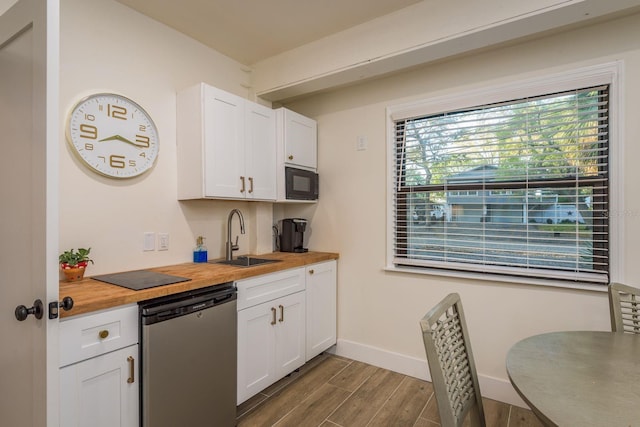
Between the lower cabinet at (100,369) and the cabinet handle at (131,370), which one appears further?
the cabinet handle at (131,370)

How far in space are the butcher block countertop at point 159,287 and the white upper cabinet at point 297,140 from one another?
901 mm

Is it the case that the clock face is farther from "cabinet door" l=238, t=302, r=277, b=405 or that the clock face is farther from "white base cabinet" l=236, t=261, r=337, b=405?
"cabinet door" l=238, t=302, r=277, b=405

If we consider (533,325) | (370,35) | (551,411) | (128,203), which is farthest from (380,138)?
(551,411)

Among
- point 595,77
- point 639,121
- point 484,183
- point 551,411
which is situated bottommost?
point 551,411

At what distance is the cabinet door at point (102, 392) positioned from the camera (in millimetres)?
1312

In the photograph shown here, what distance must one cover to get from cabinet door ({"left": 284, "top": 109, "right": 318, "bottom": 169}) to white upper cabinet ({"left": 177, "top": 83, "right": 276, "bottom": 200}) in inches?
10.0

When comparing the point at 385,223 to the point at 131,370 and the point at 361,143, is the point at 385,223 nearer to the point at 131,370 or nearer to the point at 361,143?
the point at 361,143

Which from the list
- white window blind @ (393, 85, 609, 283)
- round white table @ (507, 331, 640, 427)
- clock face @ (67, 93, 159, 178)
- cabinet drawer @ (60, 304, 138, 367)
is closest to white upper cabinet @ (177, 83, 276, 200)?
clock face @ (67, 93, 159, 178)

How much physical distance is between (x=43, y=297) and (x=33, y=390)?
0.38m

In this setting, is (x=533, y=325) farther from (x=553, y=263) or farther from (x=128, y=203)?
(x=128, y=203)

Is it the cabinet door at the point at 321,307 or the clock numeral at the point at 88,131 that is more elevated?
the clock numeral at the point at 88,131

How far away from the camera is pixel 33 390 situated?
121cm

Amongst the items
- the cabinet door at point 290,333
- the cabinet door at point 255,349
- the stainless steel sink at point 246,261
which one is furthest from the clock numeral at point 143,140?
the cabinet door at point 290,333

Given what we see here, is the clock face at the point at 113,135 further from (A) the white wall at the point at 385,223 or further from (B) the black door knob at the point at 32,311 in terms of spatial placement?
(A) the white wall at the point at 385,223
